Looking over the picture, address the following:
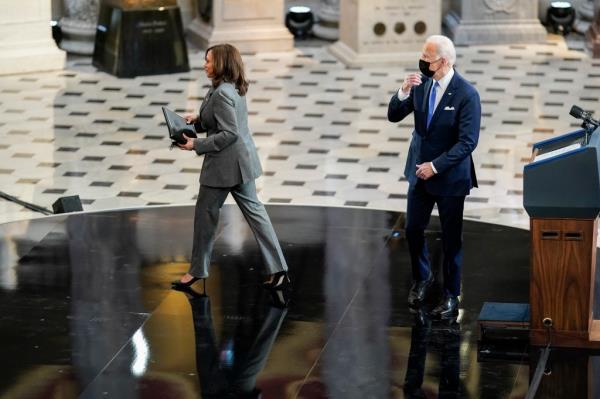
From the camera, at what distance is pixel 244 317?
807 cm

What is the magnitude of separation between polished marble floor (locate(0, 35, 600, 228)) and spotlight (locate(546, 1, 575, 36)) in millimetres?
282

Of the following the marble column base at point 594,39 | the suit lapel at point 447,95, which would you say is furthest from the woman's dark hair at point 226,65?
the marble column base at point 594,39

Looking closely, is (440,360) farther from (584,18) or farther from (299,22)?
(584,18)

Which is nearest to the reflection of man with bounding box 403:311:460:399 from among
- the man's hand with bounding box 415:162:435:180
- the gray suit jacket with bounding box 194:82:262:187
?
the man's hand with bounding box 415:162:435:180

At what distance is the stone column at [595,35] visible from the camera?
1744 cm

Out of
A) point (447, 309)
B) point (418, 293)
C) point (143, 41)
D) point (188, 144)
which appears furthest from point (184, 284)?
point (143, 41)

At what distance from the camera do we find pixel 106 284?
862 cm

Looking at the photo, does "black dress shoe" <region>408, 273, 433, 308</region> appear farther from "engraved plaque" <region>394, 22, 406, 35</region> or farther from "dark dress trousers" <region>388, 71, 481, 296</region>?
"engraved plaque" <region>394, 22, 406, 35</region>

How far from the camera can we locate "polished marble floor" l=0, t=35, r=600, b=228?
11.8 metres

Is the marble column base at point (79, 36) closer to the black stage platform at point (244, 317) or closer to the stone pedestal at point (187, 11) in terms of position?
the stone pedestal at point (187, 11)

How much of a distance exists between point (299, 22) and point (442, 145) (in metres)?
11.5

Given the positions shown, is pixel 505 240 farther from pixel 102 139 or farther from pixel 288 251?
pixel 102 139

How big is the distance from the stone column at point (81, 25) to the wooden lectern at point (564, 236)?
11.1m

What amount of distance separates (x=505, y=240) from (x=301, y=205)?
1.72 m
